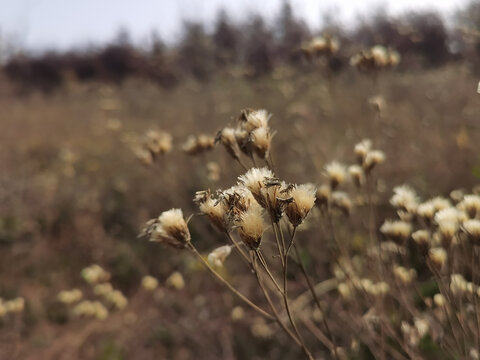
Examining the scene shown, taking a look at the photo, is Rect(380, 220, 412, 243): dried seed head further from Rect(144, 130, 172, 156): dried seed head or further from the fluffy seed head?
Rect(144, 130, 172, 156): dried seed head

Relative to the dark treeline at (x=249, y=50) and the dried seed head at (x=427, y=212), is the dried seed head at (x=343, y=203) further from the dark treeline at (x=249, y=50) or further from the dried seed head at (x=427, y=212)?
the dark treeline at (x=249, y=50)

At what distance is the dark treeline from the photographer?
14.5ft

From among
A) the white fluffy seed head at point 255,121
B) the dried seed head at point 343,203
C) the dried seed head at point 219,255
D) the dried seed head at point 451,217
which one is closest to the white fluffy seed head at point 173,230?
the dried seed head at point 219,255

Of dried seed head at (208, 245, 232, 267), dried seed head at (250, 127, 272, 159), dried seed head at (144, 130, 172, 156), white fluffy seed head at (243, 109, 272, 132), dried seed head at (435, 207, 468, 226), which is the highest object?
dried seed head at (144, 130, 172, 156)

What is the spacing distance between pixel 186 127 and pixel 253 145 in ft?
15.5

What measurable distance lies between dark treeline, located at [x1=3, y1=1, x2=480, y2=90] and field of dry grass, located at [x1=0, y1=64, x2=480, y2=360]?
51 centimetres

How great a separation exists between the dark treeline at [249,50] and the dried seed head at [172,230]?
0.99 metres

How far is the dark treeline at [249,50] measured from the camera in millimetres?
4430

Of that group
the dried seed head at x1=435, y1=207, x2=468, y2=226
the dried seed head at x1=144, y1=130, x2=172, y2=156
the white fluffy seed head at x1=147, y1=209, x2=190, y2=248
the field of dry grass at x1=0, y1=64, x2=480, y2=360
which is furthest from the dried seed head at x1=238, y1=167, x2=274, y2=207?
the dried seed head at x1=144, y1=130, x2=172, y2=156

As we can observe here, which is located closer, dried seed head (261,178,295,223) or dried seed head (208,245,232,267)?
dried seed head (261,178,295,223)

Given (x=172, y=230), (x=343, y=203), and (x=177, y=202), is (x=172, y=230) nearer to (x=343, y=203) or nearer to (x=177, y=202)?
(x=343, y=203)

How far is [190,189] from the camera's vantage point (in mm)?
4152

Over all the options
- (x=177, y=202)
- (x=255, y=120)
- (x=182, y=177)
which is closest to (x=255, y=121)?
(x=255, y=120)

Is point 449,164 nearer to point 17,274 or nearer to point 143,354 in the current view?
point 143,354
